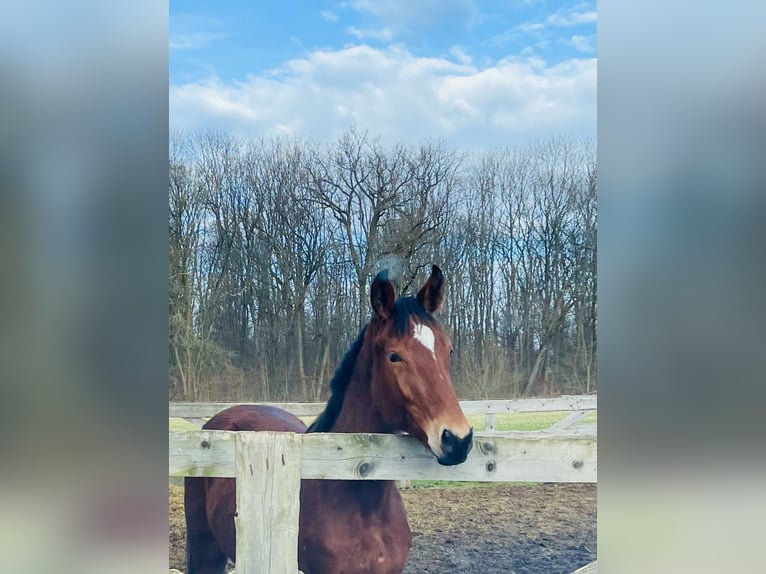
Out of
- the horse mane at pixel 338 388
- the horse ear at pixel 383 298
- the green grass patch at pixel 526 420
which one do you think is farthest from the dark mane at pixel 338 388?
the green grass patch at pixel 526 420

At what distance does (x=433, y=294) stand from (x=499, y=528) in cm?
102

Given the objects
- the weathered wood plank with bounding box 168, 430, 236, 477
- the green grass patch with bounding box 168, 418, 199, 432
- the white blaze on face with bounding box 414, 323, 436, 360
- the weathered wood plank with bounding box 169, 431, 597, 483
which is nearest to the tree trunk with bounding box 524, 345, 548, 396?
the weathered wood plank with bounding box 169, 431, 597, 483

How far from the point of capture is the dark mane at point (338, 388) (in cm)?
193

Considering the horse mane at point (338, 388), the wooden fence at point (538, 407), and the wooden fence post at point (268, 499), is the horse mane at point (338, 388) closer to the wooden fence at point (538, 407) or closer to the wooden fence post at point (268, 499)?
the wooden fence post at point (268, 499)

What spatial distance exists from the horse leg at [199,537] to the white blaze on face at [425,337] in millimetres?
1094

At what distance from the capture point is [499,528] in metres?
1.95

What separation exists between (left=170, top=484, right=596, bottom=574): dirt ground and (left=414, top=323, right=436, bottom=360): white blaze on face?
0.59 m

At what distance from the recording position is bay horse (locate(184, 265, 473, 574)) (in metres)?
1.85

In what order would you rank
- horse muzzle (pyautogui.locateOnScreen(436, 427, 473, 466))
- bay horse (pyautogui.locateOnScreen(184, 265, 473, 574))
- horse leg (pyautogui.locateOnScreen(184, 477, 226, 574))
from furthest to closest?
horse leg (pyautogui.locateOnScreen(184, 477, 226, 574)), bay horse (pyautogui.locateOnScreen(184, 265, 473, 574)), horse muzzle (pyautogui.locateOnScreen(436, 427, 473, 466))

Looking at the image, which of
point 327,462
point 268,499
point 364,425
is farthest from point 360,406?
point 268,499

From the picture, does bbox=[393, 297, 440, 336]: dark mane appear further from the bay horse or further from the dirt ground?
the dirt ground
